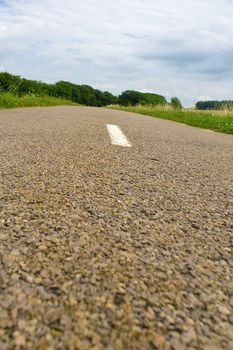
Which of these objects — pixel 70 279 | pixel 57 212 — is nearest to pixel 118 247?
pixel 70 279

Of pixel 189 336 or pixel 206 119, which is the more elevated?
pixel 189 336

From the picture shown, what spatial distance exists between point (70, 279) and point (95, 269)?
0.33ft

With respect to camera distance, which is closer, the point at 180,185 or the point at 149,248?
the point at 149,248

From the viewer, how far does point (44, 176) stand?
233 centimetres

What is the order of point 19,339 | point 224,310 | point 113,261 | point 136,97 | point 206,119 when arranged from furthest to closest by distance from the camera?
1. point 136,97
2. point 206,119
3. point 113,261
4. point 224,310
5. point 19,339

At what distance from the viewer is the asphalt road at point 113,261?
875 millimetres

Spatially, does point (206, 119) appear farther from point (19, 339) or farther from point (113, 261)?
point (19, 339)

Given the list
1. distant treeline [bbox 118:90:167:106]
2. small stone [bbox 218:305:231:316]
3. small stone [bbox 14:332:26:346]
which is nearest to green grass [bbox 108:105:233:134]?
small stone [bbox 218:305:231:316]

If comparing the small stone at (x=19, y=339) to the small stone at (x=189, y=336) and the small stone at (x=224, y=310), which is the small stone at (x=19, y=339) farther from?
the small stone at (x=224, y=310)

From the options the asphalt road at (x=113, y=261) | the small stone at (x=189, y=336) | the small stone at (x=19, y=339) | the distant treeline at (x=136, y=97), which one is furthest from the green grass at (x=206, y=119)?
the distant treeline at (x=136, y=97)

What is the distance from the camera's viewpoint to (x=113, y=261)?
1210mm

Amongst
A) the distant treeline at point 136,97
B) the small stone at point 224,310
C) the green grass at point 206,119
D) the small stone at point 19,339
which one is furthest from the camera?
the distant treeline at point 136,97

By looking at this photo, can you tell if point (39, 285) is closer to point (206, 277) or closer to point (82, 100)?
point (206, 277)

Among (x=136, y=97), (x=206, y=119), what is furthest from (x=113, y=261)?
(x=136, y=97)
